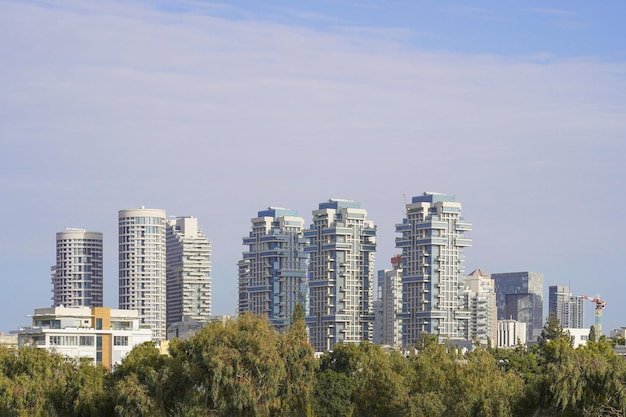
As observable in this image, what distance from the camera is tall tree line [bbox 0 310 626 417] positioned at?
56.3 m

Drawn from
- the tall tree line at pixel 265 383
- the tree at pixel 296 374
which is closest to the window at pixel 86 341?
the tall tree line at pixel 265 383

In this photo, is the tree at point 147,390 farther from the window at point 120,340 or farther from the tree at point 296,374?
the window at point 120,340

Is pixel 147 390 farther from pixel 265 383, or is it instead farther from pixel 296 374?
pixel 296 374

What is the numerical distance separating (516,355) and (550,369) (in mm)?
67709

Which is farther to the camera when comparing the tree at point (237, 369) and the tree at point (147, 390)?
the tree at point (147, 390)

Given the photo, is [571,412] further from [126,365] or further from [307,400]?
[126,365]

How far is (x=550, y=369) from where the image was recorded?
53875 millimetres

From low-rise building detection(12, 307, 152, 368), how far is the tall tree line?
48255 mm

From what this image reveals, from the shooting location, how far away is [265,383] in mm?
62344

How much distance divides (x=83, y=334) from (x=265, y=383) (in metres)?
63.1

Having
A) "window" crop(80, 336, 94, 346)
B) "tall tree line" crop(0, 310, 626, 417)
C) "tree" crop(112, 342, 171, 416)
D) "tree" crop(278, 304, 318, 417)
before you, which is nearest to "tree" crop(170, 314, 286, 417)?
"tall tree line" crop(0, 310, 626, 417)

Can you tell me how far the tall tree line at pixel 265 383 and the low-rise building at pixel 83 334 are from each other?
158 ft

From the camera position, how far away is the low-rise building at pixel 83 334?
121m

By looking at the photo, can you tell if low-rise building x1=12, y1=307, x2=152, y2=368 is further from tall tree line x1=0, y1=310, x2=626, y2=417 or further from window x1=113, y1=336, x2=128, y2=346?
tall tree line x1=0, y1=310, x2=626, y2=417
